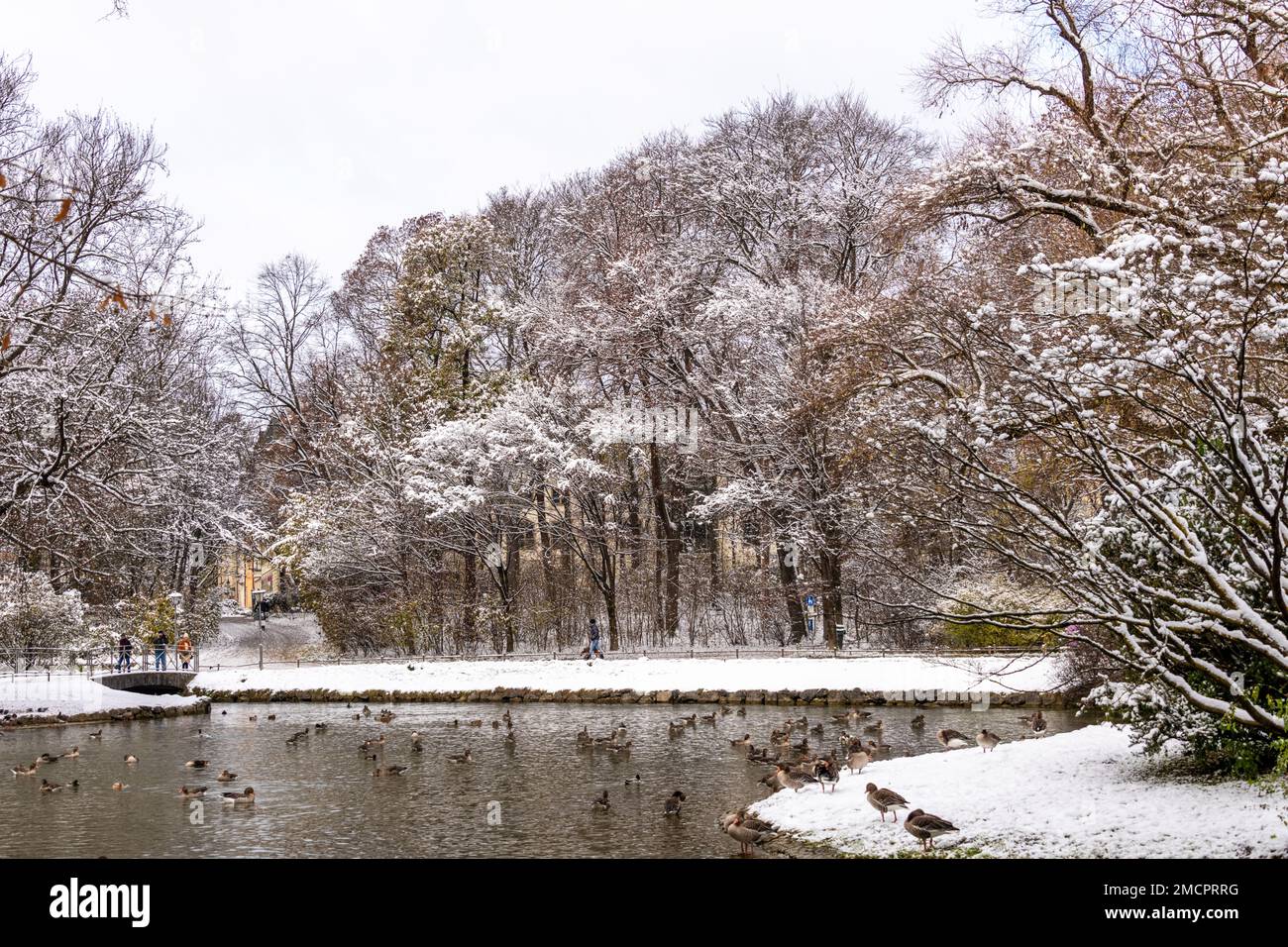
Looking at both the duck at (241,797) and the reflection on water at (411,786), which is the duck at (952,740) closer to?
the reflection on water at (411,786)

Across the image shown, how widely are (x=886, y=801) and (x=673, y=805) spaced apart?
121 inches

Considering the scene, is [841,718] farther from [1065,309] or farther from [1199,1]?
[1199,1]

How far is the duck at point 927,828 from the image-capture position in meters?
9.01

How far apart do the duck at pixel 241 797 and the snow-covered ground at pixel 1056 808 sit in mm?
6172

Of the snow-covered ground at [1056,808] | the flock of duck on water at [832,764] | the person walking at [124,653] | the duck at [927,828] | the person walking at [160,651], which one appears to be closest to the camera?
the snow-covered ground at [1056,808]

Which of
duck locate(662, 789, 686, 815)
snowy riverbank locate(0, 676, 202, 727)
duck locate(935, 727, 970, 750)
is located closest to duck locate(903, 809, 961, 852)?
duck locate(662, 789, 686, 815)

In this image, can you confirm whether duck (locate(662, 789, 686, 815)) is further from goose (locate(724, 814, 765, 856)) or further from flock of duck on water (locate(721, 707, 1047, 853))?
goose (locate(724, 814, 765, 856))

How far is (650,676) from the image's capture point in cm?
2552

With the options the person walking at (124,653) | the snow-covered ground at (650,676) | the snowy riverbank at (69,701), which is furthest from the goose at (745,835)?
the person walking at (124,653)

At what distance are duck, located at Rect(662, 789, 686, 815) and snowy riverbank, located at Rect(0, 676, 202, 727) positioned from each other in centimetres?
1536

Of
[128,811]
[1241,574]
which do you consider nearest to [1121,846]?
[1241,574]

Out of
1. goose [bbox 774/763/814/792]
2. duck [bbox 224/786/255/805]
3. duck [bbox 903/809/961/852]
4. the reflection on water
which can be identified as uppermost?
duck [bbox 903/809/961/852]

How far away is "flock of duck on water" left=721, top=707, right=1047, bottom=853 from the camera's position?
30.3ft

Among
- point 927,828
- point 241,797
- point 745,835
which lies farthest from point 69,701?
point 927,828
